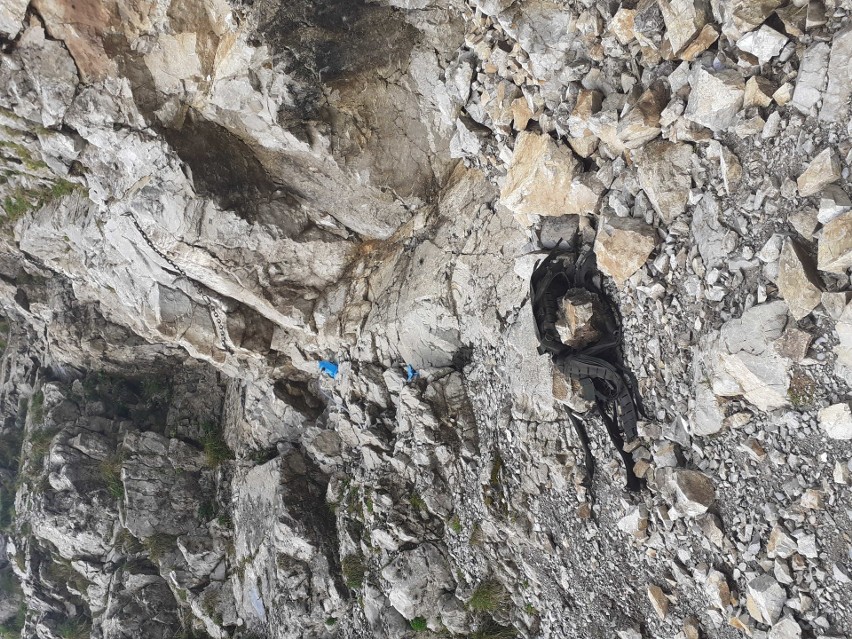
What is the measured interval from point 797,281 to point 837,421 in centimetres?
92

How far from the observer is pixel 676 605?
4.79 m

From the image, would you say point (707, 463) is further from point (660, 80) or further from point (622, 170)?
point (660, 80)

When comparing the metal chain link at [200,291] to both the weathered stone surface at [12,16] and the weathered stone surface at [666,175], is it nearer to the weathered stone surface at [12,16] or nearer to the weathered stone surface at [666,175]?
the weathered stone surface at [12,16]

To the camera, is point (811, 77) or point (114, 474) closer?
point (811, 77)

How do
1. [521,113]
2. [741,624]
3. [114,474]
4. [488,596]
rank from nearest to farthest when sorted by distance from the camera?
[741,624] → [521,113] → [488,596] → [114,474]

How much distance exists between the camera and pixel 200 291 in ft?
27.9

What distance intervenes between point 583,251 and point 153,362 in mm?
11825

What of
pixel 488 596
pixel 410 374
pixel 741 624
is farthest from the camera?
pixel 410 374

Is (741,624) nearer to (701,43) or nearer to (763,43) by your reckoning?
(763,43)

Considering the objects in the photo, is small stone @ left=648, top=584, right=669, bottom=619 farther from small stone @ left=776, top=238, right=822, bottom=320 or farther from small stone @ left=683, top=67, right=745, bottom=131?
small stone @ left=683, top=67, right=745, bottom=131

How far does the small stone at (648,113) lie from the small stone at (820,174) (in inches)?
47.1

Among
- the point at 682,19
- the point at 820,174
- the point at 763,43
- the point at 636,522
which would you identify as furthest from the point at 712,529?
the point at 682,19

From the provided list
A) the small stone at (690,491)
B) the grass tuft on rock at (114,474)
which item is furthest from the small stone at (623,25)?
the grass tuft on rock at (114,474)

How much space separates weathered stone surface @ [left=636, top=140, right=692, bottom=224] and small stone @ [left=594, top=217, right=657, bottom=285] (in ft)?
0.71
